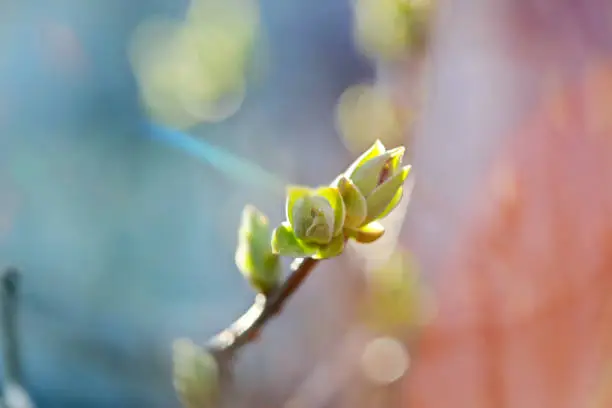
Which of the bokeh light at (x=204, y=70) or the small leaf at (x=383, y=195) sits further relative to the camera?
the bokeh light at (x=204, y=70)

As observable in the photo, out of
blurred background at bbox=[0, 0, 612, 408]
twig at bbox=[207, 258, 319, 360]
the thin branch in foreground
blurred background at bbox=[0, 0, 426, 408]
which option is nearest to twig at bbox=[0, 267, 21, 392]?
the thin branch in foreground

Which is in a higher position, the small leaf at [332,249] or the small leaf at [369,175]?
the small leaf at [369,175]

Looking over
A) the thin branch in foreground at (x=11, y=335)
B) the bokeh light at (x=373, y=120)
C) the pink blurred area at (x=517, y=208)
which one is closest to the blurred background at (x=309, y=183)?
the pink blurred area at (x=517, y=208)

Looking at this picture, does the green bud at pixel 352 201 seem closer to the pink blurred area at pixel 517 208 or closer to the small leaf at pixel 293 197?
the small leaf at pixel 293 197

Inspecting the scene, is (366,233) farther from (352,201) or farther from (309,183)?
(309,183)

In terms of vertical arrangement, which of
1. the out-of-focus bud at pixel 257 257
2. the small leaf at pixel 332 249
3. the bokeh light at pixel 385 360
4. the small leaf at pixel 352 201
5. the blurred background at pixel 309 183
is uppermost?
the blurred background at pixel 309 183

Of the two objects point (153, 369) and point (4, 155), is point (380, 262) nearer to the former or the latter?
point (153, 369)

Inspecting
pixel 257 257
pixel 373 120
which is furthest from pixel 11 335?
pixel 373 120
